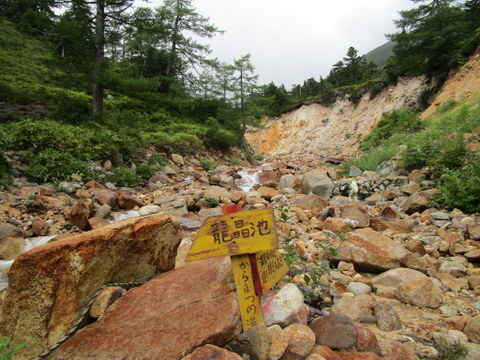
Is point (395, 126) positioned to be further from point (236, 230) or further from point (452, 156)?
point (236, 230)

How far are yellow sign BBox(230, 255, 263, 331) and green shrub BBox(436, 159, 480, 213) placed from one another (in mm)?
5058

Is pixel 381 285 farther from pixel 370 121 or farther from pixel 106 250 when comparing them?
pixel 370 121

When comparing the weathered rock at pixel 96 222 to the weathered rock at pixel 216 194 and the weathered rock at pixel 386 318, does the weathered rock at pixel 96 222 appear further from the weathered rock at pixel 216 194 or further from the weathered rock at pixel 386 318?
the weathered rock at pixel 386 318

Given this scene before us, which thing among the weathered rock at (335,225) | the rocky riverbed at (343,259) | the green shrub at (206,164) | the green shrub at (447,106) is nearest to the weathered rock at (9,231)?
the rocky riverbed at (343,259)

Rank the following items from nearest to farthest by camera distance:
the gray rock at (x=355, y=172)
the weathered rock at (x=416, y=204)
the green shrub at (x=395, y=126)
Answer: the weathered rock at (x=416, y=204)
the gray rock at (x=355, y=172)
the green shrub at (x=395, y=126)

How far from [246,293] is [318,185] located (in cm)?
695

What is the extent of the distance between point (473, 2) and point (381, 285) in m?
23.6

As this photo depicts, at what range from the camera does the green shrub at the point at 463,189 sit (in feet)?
15.5

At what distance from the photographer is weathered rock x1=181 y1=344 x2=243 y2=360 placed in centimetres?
131

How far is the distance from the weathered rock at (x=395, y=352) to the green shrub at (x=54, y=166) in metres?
7.72

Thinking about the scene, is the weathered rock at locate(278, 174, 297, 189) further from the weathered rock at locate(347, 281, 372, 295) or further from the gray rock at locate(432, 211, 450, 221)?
the weathered rock at locate(347, 281, 372, 295)

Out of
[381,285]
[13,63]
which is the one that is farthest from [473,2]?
[13,63]

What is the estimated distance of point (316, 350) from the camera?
158 centimetres

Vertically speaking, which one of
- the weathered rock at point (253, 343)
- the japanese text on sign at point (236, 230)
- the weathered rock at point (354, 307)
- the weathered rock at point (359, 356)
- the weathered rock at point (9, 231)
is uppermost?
the japanese text on sign at point (236, 230)
